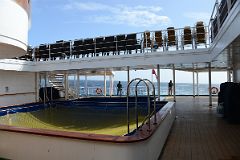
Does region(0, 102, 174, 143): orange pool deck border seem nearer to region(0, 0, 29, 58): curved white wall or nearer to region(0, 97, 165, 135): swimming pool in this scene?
region(0, 0, 29, 58): curved white wall

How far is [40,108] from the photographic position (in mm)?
10039

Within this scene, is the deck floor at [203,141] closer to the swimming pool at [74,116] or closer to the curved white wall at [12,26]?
the swimming pool at [74,116]

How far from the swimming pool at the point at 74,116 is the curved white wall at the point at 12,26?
3055mm

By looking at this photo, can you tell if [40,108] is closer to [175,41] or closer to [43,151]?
[175,41]

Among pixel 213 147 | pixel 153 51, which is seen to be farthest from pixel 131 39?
pixel 213 147

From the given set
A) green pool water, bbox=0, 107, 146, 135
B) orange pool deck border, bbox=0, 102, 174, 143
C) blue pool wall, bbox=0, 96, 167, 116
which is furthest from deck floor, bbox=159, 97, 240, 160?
blue pool wall, bbox=0, 96, 167, 116

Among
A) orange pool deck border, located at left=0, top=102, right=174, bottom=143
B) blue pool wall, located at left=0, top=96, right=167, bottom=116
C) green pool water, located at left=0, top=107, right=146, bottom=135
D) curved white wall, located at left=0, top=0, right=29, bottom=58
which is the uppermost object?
curved white wall, located at left=0, top=0, right=29, bottom=58

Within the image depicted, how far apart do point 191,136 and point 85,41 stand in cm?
738

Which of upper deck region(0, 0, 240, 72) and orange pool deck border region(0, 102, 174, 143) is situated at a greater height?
upper deck region(0, 0, 240, 72)

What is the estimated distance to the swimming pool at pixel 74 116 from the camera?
721 centimetres

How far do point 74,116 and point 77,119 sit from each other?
69 centimetres

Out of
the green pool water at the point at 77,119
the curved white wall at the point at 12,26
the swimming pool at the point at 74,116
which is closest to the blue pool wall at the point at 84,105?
the swimming pool at the point at 74,116

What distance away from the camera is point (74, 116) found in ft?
30.3

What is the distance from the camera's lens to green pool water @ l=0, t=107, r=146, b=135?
22.5ft
